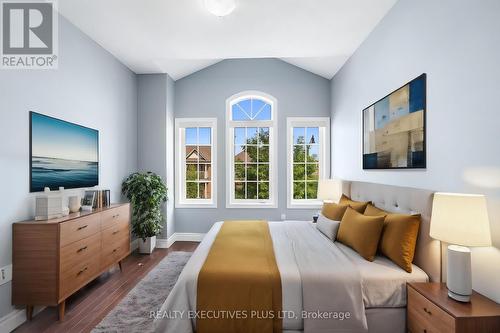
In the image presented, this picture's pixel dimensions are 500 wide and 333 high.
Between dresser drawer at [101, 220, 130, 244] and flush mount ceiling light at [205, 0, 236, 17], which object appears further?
dresser drawer at [101, 220, 130, 244]

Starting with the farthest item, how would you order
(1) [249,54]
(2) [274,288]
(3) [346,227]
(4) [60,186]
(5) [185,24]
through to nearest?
(1) [249,54] → (5) [185,24] → (4) [60,186] → (3) [346,227] → (2) [274,288]

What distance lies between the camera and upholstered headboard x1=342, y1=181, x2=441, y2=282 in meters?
1.72

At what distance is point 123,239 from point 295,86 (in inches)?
144

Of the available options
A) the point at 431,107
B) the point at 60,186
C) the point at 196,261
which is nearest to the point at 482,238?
the point at 431,107

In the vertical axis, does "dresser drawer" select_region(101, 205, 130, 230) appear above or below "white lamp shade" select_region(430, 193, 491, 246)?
below

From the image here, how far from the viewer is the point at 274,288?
5.28 ft

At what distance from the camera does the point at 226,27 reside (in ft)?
9.32

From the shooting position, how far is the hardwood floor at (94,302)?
207 cm

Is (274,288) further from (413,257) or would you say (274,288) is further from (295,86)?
(295,86)

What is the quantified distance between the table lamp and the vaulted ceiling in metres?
2.07

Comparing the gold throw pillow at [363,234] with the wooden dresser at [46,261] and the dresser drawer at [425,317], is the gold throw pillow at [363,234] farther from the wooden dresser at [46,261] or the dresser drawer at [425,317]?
the wooden dresser at [46,261]

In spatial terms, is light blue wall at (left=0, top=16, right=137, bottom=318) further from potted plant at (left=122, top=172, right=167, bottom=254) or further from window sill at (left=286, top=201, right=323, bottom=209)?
window sill at (left=286, top=201, right=323, bottom=209)

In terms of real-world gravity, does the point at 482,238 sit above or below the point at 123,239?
above

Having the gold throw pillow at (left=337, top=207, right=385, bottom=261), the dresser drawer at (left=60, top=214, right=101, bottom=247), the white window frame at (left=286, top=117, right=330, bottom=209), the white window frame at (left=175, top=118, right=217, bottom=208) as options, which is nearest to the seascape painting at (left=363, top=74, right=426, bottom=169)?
the gold throw pillow at (left=337, top=207, right=385, bottom=261)
